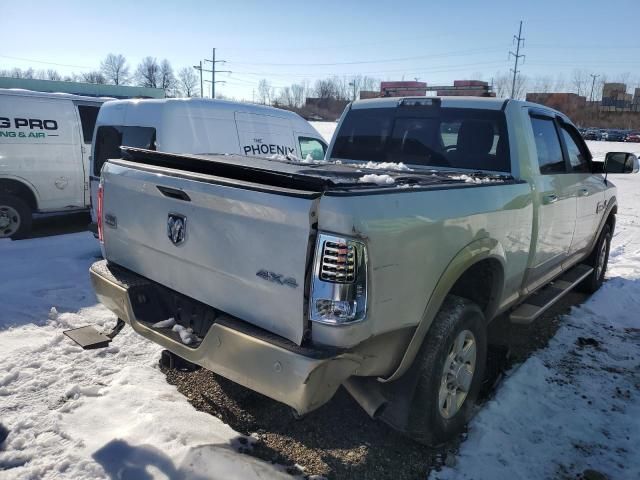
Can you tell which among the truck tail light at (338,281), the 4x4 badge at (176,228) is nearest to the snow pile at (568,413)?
the truck tail light at (338,281)

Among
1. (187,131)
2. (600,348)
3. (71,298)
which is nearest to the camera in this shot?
(600,348)

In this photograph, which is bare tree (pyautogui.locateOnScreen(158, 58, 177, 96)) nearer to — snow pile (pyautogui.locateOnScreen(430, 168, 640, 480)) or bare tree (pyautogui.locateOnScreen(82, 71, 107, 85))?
bare tree (pyautogui.locateOnScreen(82, 71, 107, 85))

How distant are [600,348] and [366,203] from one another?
3.49m

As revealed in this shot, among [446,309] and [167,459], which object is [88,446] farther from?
[446,309]

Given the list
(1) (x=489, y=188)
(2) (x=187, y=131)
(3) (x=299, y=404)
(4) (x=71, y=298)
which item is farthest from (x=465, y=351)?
(2) (x=187, y=131)

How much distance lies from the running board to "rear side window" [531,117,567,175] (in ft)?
3.52

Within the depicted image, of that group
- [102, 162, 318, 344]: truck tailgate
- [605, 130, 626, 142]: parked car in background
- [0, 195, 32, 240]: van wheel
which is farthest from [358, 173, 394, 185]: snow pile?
[605, 130, 626, 142]: parked car in background

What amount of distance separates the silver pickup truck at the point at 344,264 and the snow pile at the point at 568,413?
242mm

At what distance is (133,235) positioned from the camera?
3.04 m

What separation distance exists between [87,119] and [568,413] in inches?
328

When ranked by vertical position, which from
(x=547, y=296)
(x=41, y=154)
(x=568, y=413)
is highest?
(x=41, y=154)

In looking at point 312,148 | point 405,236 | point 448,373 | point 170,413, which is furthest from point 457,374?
point 312,148

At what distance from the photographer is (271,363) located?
A: 7.02ft

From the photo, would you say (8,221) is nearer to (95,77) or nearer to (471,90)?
(471,90)
